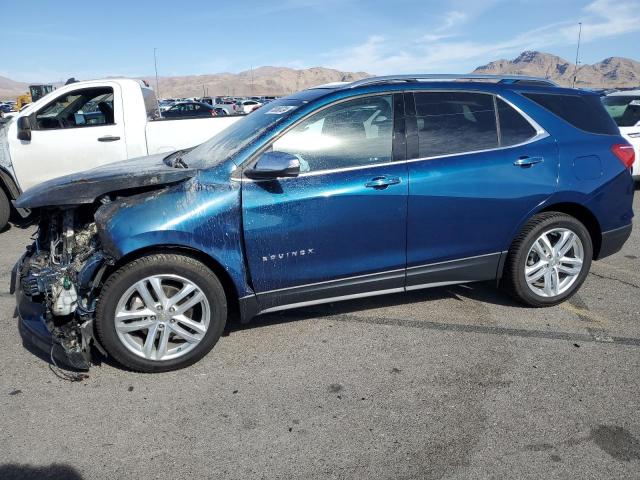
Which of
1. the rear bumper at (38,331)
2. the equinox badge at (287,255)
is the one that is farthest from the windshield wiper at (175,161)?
the rear bumper at (38,331)

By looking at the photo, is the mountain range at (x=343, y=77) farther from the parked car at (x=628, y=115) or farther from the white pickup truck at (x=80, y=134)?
the white pickup truck at (x=80, y=134)

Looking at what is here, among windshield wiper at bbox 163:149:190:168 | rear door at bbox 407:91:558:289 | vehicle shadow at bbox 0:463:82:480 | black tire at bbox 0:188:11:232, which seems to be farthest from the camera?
black tire at bbox 0:188:11:232

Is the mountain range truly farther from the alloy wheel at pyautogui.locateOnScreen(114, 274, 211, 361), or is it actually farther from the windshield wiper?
the alloy wheel at pyautogui.locateOnScreen(114, 274, 211, 361)

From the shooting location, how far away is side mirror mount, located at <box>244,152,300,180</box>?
3260mm

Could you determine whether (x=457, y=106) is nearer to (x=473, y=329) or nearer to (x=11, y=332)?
(x=473, y=329)

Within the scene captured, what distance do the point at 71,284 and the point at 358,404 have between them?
1.87 metres

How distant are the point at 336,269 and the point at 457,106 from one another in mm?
1544

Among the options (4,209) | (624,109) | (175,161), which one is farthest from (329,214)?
(624,109)

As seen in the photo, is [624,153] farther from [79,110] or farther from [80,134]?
[79,110]

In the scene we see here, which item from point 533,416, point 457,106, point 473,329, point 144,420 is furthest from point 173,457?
point 457,106

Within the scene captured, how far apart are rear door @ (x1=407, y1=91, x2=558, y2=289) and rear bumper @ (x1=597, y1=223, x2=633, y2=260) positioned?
2.62 ft

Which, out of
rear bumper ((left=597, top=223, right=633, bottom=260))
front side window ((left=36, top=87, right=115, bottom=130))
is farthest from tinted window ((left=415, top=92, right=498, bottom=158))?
front side window ((left=36, top=87, right=115, bottom=130))

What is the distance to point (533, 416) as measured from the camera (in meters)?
2.89

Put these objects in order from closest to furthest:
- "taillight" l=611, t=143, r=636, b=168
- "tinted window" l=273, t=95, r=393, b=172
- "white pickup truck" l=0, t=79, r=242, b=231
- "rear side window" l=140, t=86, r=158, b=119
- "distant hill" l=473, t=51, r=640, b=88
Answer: "tinted window" l=273, t=95, r=393, b=172 → "taillight" l=611, t=143, r=636, b=168 → "white pickup truck" l=0, t=79, r=242, b=231 → "rear side window" l=140, t=86, r=158, b=119 → "distant hill" l=473, t=51, r=640, b=88
